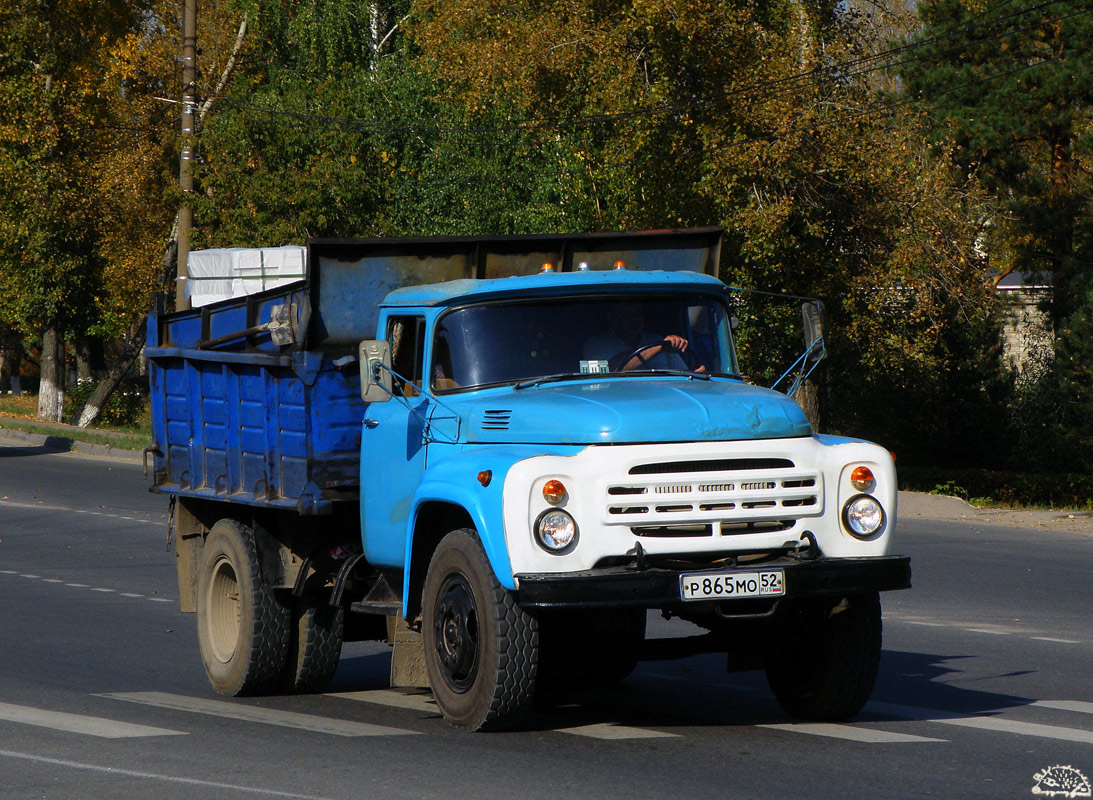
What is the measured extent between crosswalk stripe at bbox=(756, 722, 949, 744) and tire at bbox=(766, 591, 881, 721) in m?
0.08

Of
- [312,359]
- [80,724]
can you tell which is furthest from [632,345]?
[80,724]

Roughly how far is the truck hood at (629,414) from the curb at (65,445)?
2396 cm

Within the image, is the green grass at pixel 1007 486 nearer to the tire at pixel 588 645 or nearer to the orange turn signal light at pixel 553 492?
the tire at pixel 588 645

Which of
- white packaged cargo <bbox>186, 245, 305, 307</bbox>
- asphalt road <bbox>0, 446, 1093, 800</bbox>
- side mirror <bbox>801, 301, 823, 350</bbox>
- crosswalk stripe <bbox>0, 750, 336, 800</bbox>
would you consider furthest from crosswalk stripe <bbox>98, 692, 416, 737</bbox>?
white packaged cargo <bbox>186, 245, 305, 307</bbox>

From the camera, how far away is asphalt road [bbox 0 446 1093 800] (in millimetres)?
6285

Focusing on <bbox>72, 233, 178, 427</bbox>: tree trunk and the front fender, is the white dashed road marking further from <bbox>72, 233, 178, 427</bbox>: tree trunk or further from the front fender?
<bbox>72, 233, 178, 427</bbox>: tree trunk

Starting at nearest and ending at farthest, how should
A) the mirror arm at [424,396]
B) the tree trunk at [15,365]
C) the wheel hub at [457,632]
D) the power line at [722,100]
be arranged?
1. the wheel hub at [457,632]
2. the mirror arm at [424,396]
3. the power line at [722,100]
4. the tree trunk at [15,365]

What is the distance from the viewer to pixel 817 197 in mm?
24750

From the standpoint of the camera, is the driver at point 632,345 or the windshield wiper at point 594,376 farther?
the driver at point 632,345

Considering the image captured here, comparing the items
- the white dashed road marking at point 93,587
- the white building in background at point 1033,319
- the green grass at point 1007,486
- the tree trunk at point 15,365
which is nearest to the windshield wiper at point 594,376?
the white dashed road marking at point 93,587

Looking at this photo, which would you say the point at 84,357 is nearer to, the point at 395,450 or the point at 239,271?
the point at 239,271

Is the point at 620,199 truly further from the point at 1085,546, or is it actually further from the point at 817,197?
the point at 1085,546

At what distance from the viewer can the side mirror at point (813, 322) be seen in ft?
26.7

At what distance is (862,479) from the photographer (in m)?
7.21
